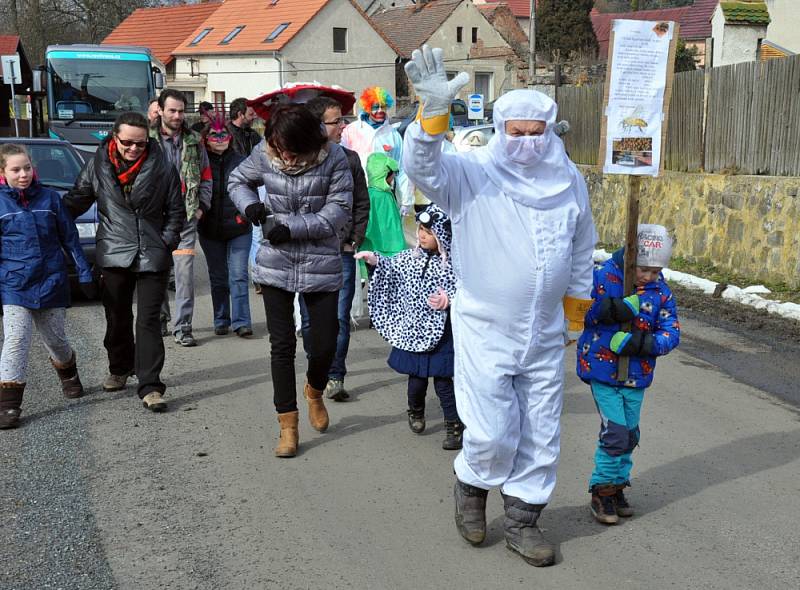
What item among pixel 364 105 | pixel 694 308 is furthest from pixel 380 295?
pixel 694 308

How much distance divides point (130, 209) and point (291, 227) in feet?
5.36

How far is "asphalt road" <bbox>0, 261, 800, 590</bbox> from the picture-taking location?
4.26m

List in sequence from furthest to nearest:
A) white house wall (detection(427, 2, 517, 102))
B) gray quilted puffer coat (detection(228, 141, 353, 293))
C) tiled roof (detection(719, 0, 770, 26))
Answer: white house wall (detection(427, 2, 517, 102)) → tiled roof (detection(719, 0, 770, 26)) → gray quilted puffer coat (detection(228, 141, 353, 293))

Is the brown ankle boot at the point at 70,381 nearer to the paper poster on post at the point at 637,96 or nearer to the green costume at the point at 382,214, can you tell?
the green costume at the point at 382,214

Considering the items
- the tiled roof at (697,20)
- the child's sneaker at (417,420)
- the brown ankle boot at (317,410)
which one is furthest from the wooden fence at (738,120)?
the tiled roof at (697,20)

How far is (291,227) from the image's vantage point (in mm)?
5672

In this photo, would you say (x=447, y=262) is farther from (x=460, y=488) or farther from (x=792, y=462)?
(x=792, y=462)

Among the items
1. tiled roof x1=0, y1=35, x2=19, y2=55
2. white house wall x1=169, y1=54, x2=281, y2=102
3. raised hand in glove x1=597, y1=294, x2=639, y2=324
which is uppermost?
tiled roof x1=0, y1=35, x2=19, y2=55

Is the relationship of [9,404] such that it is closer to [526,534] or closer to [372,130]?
[526,534]

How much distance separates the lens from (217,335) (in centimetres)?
916

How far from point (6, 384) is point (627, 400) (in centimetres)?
389

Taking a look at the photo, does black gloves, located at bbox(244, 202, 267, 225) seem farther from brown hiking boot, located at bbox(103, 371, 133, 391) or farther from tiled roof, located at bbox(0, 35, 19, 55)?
tiled roof, located at bbox(0, 35, 19, 55)

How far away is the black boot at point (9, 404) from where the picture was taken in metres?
6.36

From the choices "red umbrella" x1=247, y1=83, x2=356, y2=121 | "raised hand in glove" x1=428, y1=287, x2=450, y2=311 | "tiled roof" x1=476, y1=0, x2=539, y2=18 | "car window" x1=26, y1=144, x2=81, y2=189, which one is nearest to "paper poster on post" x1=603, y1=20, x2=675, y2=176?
"raised hand in glove" x1=428, y1=287, x2=450, y2=311
